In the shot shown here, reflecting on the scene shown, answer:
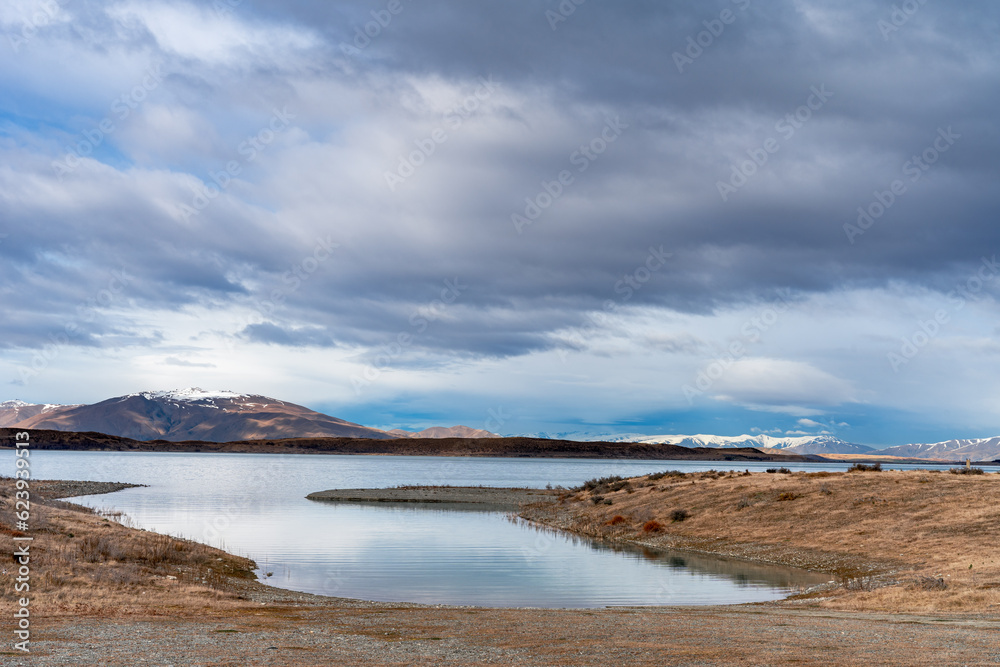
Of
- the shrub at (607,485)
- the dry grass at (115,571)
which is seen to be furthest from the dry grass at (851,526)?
the dry grass at (115,571)

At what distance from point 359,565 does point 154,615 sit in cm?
1514

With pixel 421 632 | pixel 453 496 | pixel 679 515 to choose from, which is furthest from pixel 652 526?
pixel 453 496

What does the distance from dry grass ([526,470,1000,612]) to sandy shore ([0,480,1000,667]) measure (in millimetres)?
3549

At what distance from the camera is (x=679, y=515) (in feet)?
152

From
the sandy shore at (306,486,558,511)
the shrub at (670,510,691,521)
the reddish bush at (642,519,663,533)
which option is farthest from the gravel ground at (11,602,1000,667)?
the sandy shore at (306,486,558,511)

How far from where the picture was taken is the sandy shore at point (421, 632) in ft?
45.3

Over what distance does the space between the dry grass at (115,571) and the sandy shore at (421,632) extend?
9cm

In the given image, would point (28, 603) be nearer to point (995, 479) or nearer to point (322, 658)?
point (322, 658)

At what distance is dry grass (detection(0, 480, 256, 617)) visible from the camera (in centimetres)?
1956

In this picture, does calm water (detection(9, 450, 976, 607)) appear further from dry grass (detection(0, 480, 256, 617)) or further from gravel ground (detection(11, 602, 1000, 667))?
gravel ground (detection(11, 602, 1000, 667))

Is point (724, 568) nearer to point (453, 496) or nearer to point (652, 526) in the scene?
point (652, 526)

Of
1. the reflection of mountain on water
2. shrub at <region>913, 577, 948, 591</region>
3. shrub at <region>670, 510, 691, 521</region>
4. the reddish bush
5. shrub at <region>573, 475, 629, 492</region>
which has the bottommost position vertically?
the reflection of mountain on water

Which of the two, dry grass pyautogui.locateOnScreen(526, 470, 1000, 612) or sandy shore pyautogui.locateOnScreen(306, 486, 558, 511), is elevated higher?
dry grass pyautogui.locateOnScreen(526, 470, 1000, 612)

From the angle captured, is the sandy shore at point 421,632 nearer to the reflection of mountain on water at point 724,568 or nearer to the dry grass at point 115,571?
the dry grass at point 115,571
